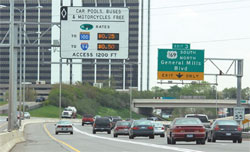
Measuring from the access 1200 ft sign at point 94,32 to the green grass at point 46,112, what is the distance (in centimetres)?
9964

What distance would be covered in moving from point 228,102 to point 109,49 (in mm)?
97811

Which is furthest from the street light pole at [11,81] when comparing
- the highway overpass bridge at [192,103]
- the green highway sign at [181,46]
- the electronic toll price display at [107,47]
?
the highway overpass bridge at [192,103]

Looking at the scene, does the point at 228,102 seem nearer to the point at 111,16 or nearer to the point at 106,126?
the point at 106,126

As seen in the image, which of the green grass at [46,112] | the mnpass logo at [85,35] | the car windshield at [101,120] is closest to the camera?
the mnpass logo at [85,35]

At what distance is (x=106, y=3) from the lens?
647 feet

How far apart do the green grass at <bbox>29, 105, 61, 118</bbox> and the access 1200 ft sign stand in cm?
9964

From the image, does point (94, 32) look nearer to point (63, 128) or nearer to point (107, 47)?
point (107, 47)

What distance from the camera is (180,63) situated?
5931 cm

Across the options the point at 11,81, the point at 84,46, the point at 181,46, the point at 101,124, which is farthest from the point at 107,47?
the point at 101,124

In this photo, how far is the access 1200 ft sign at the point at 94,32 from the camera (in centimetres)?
4356

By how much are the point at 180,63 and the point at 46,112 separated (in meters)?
92.6

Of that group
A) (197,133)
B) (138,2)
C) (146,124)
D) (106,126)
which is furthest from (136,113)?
(197,133)

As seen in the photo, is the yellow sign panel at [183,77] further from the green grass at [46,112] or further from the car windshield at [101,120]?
the green grass at [46,112]

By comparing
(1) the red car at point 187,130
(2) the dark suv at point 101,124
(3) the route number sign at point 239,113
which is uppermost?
(1) the red car at point 187,130
